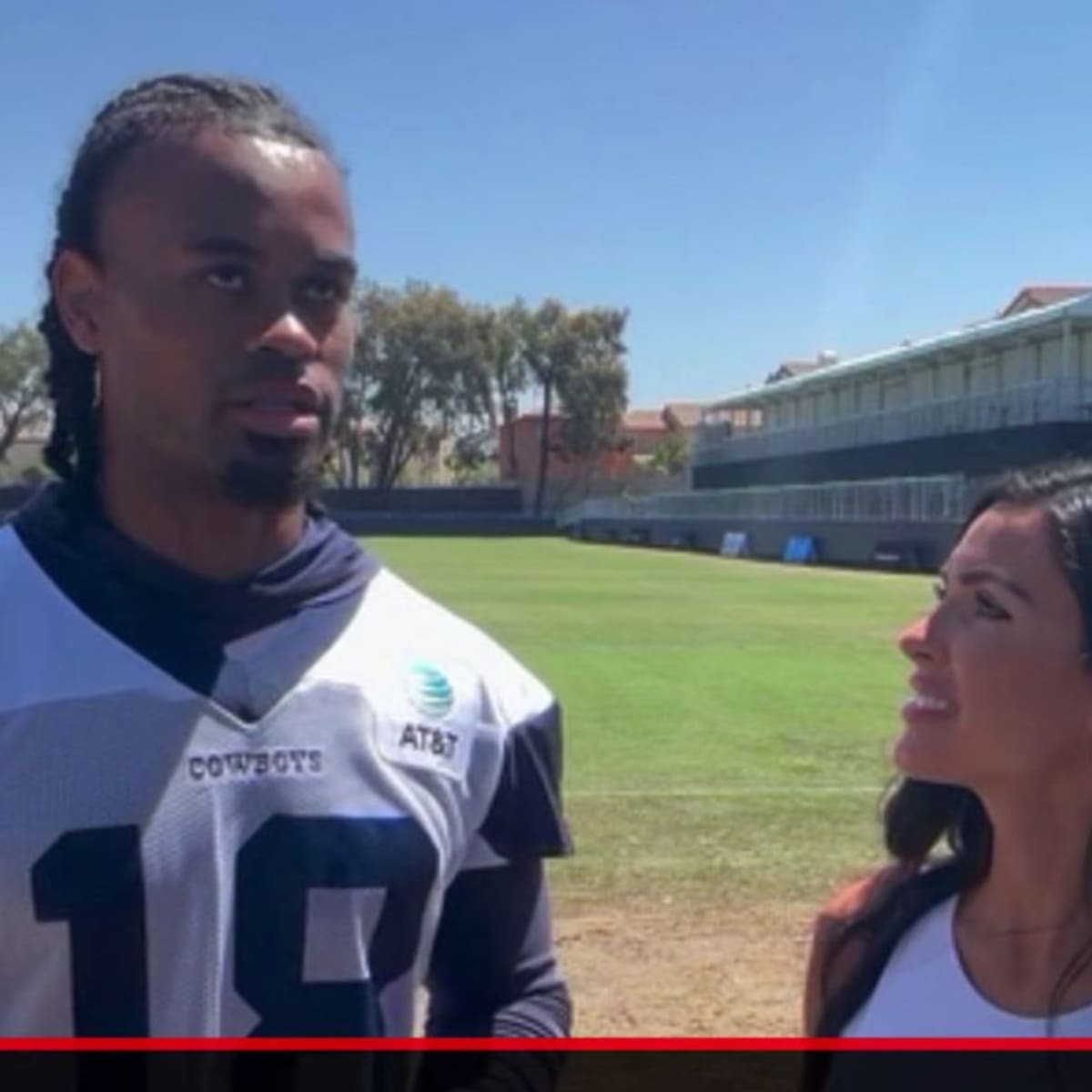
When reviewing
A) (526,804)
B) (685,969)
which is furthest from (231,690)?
(685,969)

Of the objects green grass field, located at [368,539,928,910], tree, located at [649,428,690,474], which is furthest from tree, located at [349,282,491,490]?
green grass field, located at [368,539,928,910]

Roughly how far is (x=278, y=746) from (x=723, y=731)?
12.5m

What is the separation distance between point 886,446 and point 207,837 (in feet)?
219

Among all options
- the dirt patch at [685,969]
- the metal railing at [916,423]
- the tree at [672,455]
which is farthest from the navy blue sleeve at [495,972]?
the tree at [672,455]

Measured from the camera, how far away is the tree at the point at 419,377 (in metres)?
83.1

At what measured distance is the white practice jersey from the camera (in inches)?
76.8

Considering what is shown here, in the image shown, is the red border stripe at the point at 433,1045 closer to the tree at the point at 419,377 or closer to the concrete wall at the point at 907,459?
the concrete wall at the point at 907,459

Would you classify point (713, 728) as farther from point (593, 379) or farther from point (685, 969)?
point (593, 379)

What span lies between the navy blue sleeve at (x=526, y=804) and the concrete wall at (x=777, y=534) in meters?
30.0

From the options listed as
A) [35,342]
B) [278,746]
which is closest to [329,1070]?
[278,746]

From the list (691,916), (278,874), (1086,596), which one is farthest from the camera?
(691,916)

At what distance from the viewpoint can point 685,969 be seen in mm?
6898

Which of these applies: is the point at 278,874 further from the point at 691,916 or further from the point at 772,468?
the point at 772,468

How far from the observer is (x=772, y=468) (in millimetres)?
83000
